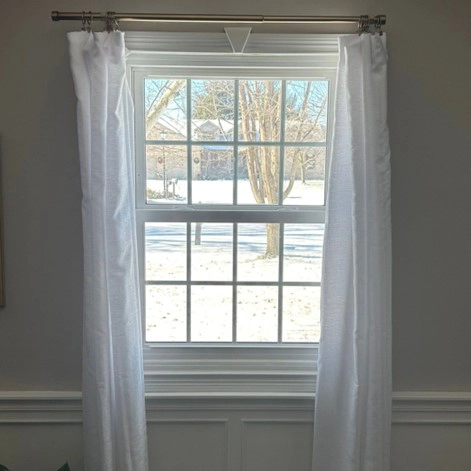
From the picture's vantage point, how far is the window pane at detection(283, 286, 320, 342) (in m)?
2.12

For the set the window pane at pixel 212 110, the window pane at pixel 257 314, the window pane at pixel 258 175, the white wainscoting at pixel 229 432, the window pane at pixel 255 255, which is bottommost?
the white wainscoting at pixel 229 432

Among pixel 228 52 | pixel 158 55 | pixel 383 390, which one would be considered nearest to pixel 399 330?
pixel 383 390

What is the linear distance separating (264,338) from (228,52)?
1240mm

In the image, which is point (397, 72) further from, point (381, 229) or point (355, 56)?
point (381, 229)

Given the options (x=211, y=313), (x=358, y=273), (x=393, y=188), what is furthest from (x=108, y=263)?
(x=393, y=188)

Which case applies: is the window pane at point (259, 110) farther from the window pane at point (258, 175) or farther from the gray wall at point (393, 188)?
the gray wall at point (393, 188)

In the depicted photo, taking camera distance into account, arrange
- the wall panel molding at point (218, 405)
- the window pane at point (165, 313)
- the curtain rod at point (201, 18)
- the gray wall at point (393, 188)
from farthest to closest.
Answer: the window pane at point (165, 313) < the wall panel molding at point (218, 405) < the gray wall at point (393, 188) < the curtain rod at point (201, 18)

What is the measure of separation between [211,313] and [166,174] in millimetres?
652

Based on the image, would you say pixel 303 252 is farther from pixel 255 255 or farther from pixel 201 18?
pixel 201 18

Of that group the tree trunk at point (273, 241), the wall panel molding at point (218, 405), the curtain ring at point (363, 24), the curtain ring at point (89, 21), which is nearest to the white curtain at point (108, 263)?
the curtain ring at point (89, 21)

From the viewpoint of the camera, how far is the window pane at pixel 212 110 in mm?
2016

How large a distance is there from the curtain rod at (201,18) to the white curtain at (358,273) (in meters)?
0.07

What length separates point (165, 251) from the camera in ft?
6.84

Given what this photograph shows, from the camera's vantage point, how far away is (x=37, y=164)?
1903 millimetres
